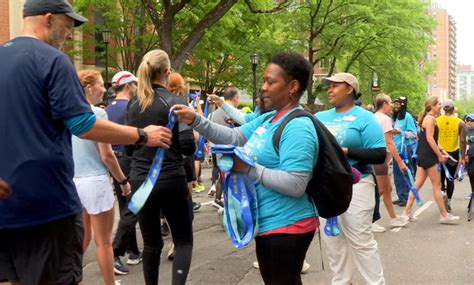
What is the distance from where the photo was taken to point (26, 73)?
8.38ft

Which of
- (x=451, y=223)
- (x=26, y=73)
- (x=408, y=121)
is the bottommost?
(x=451, y=223)

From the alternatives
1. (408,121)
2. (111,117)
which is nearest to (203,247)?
(111,117)

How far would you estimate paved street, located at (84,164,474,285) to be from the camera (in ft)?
18.1

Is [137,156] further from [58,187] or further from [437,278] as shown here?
[437,278]

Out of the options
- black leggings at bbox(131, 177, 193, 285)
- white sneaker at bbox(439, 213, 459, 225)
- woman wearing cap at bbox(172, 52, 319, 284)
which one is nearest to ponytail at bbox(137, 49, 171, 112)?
black leggings at bbox(131, 177, 193, 285)

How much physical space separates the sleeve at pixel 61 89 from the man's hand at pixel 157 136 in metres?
0.49

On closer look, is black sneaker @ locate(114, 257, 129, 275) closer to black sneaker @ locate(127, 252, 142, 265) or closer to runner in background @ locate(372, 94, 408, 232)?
black sneaker @ locate(127, 252, 142, 265)

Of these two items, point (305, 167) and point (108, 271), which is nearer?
point (305, 167)

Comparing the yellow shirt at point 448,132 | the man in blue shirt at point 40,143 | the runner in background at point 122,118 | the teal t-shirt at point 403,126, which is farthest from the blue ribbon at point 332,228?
the teal t-shirt at point 403,126

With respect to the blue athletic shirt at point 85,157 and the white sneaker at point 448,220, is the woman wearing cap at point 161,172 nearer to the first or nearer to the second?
the blue athletic shirt at point 85,157

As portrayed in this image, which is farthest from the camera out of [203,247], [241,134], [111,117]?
[203,247]

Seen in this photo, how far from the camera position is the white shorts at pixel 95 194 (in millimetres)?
4473

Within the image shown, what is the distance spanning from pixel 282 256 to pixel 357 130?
74.0 inches

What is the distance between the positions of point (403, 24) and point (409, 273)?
82.2 ft
